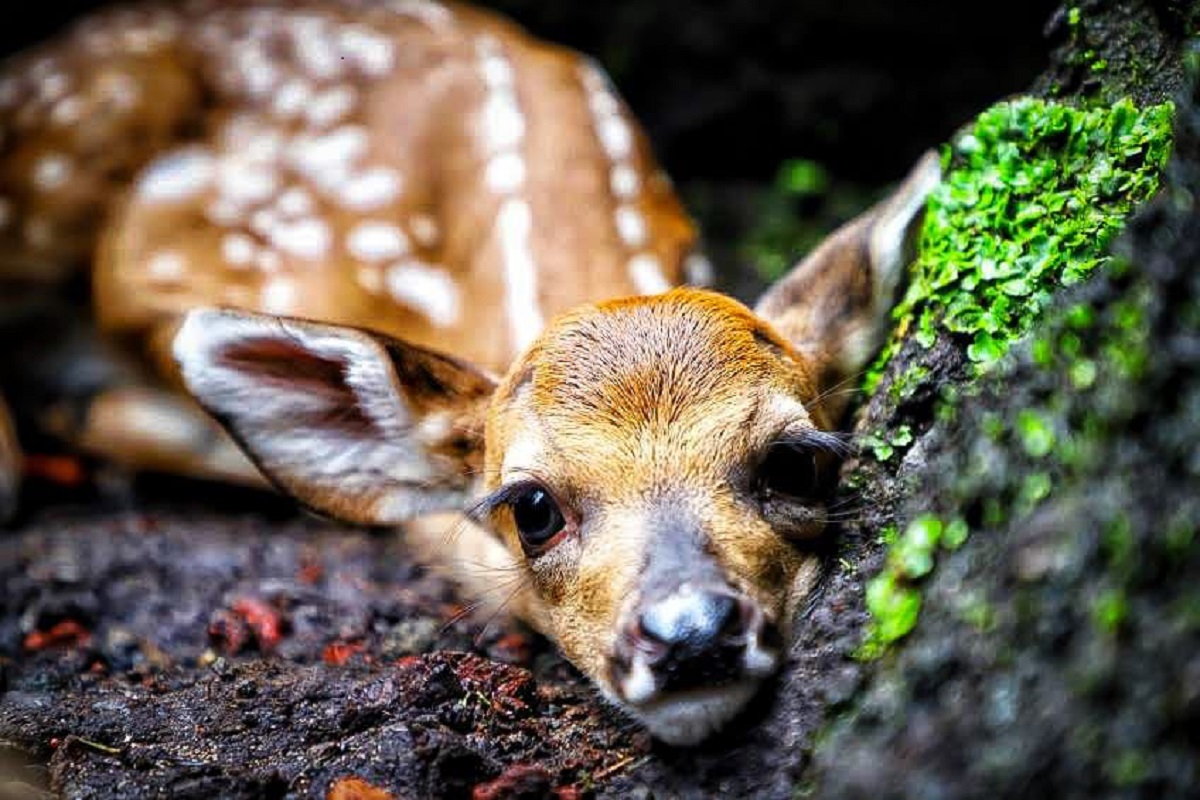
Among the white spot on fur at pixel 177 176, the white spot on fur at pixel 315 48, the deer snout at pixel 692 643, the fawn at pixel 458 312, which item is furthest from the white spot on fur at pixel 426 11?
the deer snout at pixel 692 643

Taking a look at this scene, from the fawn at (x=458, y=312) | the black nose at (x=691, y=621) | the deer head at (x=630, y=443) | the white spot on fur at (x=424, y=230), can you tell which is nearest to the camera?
the black nose at (x=691, y=621)

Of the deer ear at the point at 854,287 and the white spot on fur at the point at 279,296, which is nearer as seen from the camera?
the deer ear at the point at 854,287

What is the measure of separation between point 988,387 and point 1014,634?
64 centimetres

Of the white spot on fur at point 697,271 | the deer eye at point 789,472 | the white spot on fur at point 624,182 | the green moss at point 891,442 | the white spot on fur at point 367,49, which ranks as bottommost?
the white spot on fur at point 697,271

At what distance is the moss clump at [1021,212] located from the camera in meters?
2.67

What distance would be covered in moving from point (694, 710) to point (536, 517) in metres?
Answer: 0.69

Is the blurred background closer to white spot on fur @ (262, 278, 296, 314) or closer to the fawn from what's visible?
the fawn

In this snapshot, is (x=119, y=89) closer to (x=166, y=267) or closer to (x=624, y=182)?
(x=166, y=267)

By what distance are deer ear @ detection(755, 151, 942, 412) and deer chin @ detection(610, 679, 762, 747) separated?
1124mm

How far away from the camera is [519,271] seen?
14.4 ft

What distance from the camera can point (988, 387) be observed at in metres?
2.36

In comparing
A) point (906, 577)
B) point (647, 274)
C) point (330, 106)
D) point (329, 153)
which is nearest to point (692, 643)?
point (906, 577)

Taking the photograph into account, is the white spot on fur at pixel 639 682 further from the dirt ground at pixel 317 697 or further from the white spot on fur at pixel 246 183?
the white spot on fur at pixel 246 183

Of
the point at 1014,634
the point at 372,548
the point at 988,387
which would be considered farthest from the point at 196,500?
the point at 1014,634
